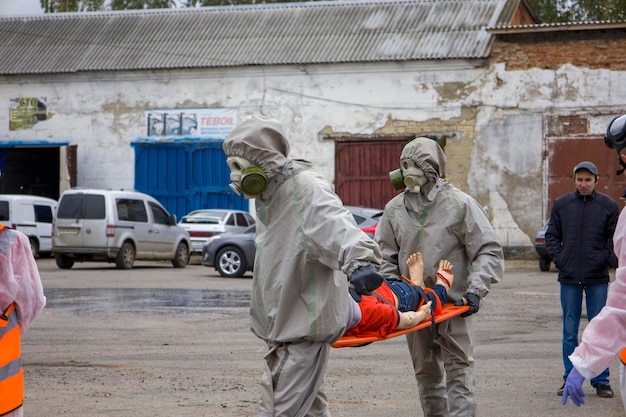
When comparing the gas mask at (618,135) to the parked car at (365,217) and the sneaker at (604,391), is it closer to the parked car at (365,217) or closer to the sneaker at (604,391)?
the sneaker at (604,391)

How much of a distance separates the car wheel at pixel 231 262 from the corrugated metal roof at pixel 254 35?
1099 cm

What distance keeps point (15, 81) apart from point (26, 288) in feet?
108

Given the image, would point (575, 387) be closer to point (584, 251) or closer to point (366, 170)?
point (584, 251)

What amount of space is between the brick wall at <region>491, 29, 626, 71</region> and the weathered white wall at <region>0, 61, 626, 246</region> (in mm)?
256

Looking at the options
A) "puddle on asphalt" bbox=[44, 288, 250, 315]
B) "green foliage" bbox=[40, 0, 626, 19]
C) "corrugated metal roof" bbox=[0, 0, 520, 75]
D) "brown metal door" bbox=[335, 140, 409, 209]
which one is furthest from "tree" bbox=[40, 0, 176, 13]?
"puddle on asphalt" bbox=[44, 288, 250, 315]

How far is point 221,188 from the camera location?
3406 cm

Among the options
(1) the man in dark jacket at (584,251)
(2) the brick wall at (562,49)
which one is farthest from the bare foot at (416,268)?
(2) the brick wall at (562,49)

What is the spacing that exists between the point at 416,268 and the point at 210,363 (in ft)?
14.0

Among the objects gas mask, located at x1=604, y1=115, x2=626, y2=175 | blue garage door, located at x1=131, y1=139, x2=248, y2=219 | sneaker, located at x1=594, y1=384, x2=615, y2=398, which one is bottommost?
sneaker, located at x1=594, y1=384, x2=615, y2=398

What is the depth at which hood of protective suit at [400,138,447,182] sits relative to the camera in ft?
23.6

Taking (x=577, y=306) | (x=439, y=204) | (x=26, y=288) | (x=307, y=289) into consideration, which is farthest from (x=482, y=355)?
(x=26, y=288)

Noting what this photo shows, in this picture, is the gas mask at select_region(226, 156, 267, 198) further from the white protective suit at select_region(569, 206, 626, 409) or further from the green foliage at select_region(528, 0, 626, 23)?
the green foliage at select_region(528, 0, 626, 23)

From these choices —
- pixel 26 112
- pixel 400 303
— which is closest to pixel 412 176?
pixel 400 303

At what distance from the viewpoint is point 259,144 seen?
18.0 feet
